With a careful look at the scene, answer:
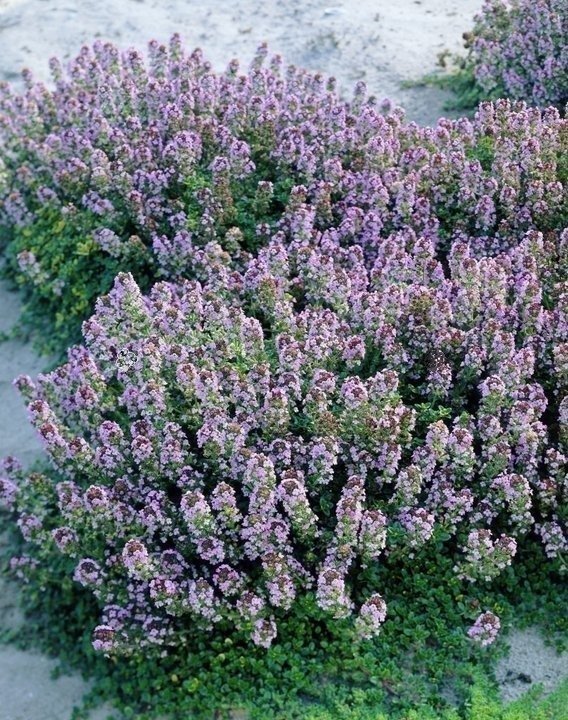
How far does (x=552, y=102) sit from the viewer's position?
8.22 m

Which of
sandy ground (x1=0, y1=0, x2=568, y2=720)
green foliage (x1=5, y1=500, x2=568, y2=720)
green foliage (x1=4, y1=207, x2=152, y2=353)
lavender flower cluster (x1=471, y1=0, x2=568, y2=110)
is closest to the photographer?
green foliage (x1=5, y1=500, x2=568, y2=720)

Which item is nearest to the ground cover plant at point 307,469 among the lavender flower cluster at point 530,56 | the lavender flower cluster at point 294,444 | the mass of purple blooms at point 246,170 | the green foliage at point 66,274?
the lavender flower cluster at point 294,444

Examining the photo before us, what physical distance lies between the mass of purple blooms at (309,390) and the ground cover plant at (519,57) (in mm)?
1173

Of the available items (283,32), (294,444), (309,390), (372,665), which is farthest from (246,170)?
(283,32)

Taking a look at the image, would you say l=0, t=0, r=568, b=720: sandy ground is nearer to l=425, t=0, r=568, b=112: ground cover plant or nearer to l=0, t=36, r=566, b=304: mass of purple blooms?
l=425, t=0, r=568, b=112: ground cover plant

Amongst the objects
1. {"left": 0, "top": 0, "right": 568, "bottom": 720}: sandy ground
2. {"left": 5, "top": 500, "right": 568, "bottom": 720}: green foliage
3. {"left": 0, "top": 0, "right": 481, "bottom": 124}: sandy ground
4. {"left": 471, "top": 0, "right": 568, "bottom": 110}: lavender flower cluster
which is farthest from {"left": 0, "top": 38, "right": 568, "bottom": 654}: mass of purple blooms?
{"left": 0, "top": 0, "right": 481, "bottom": 124}: sandy ground

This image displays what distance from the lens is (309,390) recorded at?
5234 millimetres

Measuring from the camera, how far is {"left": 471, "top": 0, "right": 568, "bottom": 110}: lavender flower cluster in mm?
8203

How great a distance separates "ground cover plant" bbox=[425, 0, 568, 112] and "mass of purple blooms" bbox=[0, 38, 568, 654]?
46.2 inches

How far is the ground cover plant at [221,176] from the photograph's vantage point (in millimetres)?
6668

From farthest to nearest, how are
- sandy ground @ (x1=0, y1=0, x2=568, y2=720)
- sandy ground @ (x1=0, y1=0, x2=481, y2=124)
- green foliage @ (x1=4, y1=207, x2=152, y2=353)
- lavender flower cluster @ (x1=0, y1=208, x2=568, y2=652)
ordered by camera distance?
sandy ground @ (x1=0, y1=0, x2=481, y2=124), sandy ground @ (x1=0, y1=0, x2=568, y2=720), green foliage @ (x1=4, y1=207, x2=152, y2=353), lavender flower cluster @ (x1=0, y1=208, x2=568, y2=652)

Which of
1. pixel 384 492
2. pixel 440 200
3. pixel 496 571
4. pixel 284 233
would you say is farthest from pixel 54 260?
pixel 496 571

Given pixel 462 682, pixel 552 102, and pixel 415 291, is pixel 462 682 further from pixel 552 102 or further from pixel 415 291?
pixel 552 102

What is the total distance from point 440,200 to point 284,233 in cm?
107
